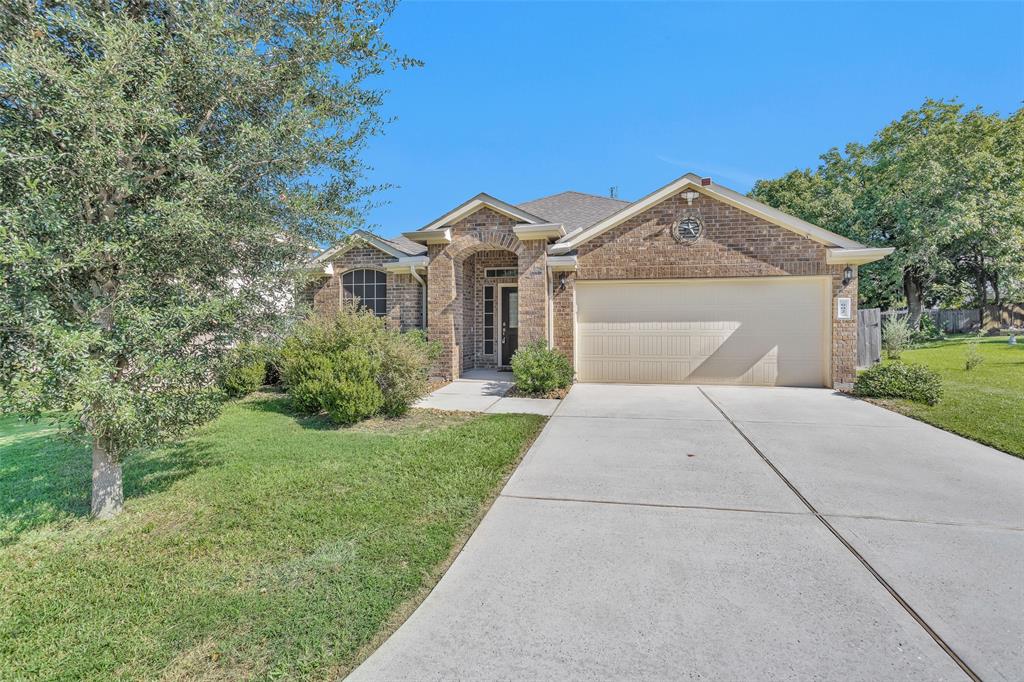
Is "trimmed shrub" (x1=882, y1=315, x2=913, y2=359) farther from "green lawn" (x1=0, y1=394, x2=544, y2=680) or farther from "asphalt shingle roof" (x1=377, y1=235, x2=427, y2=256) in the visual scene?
"asphalt shingle roof" (x1=377, y1=235, x2=427, y2=256)

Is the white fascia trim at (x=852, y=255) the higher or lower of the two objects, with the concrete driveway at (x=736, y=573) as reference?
higher

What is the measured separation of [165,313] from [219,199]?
97cm

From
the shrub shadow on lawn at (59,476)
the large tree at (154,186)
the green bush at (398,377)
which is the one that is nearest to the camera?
the large tree at (154,186)

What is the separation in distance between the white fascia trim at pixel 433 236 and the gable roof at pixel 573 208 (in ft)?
11.7

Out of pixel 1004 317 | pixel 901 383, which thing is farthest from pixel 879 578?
pixel 1004 317

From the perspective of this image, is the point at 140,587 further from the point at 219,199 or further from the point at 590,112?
the point at 590,112

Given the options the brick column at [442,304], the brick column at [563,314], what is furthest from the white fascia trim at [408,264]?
the brick column at [563,314]

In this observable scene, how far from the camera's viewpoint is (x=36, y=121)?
294 cm

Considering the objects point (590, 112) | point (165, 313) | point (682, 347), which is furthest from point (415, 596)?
point (590, 112)

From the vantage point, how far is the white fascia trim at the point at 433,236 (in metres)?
10.3

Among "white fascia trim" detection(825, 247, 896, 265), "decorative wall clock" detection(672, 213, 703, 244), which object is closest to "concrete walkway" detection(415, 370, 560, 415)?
"decorative wall clock" detection(672, 213, 703, 244)

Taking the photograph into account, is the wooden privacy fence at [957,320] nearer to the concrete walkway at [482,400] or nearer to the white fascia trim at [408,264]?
the concrete walkway at [482,400]

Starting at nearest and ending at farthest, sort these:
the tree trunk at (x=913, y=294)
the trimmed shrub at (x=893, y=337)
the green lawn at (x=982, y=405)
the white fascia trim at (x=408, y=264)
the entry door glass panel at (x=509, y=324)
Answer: the green lawn at (x=982, y=405) < the white fascia trim at (x=408, y=264) < the entry door glass panel at (x=509, y=324) < the trimmed shrub at (x=893, y=337) < the tree trunk at (x=913, y=294)

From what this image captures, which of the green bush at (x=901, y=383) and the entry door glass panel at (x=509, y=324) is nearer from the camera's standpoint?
the green bush at (x=901, y=383)
